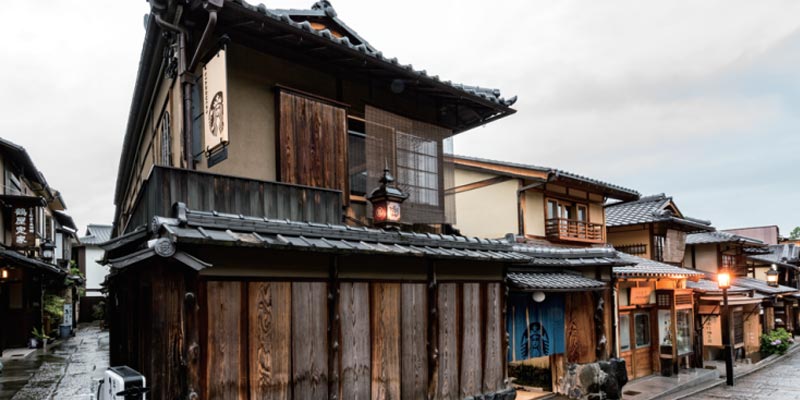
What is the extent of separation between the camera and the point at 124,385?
7.25m

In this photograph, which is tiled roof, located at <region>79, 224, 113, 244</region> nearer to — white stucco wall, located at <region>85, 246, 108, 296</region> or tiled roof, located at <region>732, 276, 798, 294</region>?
white stucco wall, located at <region>85, 246, 108, 296</region>

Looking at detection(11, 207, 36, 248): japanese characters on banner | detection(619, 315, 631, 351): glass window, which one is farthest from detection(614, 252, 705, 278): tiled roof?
detection(11, 207, 36, 248): japanese characters on banner

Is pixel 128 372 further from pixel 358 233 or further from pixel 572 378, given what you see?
pixel 572 378

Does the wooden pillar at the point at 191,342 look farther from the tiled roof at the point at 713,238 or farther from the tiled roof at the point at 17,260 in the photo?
the tiled roof at the point at 713,238

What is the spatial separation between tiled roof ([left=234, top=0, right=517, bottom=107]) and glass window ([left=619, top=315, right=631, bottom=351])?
12.5 meters

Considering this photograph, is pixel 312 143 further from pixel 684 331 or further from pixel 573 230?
pixel 684 331

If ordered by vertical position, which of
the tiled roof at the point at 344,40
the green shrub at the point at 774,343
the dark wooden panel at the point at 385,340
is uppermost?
the tiled roof at the point at 344,40

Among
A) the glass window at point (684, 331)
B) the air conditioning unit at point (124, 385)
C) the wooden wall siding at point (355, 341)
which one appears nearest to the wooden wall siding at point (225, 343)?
the air conditioning unit at point (124, 385)

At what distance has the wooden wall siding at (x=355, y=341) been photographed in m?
9.59

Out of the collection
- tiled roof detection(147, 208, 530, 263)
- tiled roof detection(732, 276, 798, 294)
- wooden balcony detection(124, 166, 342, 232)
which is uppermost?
wooden balcony detection(124, 166, 342, 232)

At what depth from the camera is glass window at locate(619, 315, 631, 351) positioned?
20.9 metres

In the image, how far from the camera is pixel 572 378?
16438mm

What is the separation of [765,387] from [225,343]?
78.6ft

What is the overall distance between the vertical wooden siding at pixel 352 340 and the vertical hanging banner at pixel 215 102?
233 centimetres
